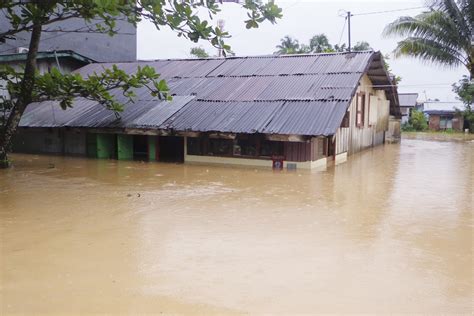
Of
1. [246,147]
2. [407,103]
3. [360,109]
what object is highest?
[407,103]

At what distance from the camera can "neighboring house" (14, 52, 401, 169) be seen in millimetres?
13430

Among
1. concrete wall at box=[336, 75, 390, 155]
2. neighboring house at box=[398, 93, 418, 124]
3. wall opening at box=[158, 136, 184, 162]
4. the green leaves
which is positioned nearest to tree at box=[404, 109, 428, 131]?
neighboring house at box=[398, 93, 418, 124]

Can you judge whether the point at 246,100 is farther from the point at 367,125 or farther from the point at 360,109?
the point at 367,125

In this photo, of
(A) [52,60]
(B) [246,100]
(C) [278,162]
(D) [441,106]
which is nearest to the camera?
(C) [278,162]

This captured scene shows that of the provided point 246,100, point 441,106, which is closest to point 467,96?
point 441,106

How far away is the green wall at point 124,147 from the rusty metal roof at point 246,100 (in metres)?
0.76

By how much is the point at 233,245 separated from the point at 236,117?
26.6 feet

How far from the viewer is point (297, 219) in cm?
777

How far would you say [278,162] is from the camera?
1362 cm

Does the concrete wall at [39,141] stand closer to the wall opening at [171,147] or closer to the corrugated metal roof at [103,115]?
the corrugated metal roof at [103,115]

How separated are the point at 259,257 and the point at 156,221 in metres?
2.37

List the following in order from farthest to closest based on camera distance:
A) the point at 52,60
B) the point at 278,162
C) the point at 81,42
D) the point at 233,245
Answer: the point at 81,42 → the point at 52,60 → the point at 278,162 → the point at 233,245

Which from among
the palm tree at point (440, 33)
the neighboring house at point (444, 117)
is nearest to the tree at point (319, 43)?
the neighboring house at point (444, 117)

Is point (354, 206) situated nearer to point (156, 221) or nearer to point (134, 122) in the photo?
point (156, 221)
